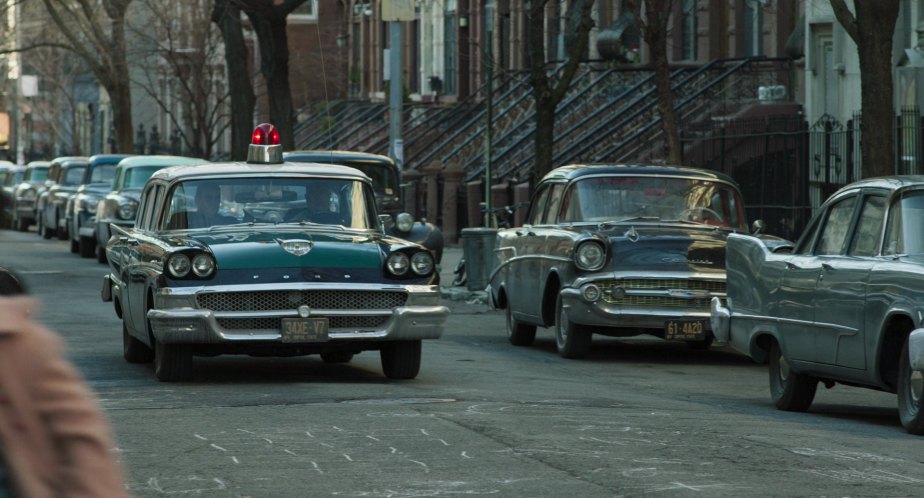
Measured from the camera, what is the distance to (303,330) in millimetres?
11852

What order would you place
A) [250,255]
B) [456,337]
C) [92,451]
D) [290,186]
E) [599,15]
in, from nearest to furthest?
1. [92,451]
2. [250,255]
3. [290,186]
4. [456,337]
5. [599,15]

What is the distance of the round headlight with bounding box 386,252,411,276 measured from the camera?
1219 centimetres

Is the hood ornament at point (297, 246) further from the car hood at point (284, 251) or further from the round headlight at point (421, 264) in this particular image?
the round headlight at point (421, 264)

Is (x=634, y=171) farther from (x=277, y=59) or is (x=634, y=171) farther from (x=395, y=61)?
(x=277, y=59)

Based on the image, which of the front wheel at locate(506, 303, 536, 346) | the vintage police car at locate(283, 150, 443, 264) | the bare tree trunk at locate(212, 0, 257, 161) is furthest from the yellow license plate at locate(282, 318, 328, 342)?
the bare tree trunk at locate(212, 0, 257, 161)

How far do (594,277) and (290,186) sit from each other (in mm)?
2832

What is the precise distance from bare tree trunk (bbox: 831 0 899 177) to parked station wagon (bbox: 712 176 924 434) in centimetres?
549

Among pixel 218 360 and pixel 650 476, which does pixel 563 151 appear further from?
pixel 650 476

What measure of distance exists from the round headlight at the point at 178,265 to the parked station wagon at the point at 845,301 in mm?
3612

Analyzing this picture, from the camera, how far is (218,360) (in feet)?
47.6

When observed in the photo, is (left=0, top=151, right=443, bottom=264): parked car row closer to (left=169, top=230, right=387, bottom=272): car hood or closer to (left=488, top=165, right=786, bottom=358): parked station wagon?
(left=488, top=165, right=786, bottom=358): parked station wagon

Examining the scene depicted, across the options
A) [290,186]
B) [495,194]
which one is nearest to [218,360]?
[290,186]

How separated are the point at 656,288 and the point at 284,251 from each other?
3.98m

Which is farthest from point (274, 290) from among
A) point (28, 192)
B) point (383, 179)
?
point (28, 192)
